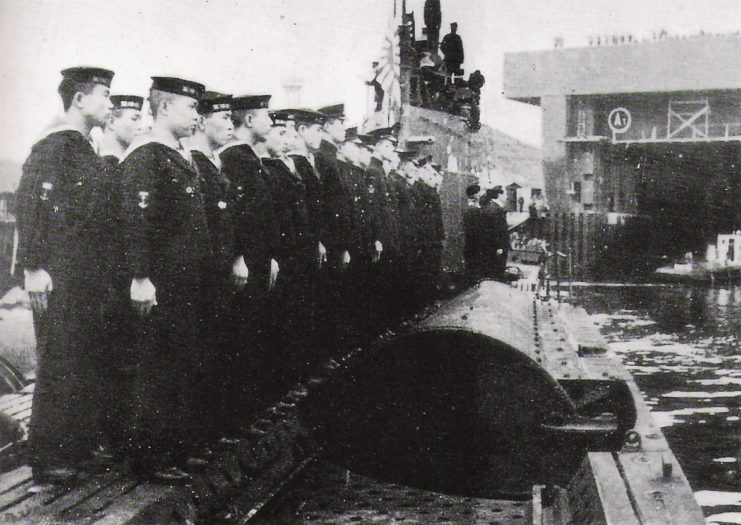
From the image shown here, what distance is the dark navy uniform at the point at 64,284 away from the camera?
325cm

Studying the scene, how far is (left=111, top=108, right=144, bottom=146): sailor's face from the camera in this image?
4148mm

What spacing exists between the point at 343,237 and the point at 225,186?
1.60m

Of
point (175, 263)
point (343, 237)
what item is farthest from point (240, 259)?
point (343, 237)

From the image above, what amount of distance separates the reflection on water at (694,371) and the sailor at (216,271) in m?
2.82

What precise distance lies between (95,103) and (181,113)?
32cm

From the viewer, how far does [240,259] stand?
4.00 metres

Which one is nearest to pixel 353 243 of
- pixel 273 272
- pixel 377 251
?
pixel 377 251

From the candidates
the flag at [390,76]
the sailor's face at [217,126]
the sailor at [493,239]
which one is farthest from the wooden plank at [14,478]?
the sailor at [493,239]

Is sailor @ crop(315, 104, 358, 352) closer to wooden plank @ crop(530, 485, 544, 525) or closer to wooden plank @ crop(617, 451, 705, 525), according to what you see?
wooden plank @ crop(530, 485, 544, 525)

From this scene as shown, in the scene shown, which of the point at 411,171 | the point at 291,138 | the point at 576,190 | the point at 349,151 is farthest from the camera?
the point at 576,190

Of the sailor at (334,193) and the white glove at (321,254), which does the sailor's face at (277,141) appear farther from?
the white glove at (321,254)

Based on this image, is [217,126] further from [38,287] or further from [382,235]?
[382,235]

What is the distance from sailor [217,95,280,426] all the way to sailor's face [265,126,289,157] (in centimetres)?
22

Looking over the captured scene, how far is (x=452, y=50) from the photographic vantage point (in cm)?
998
